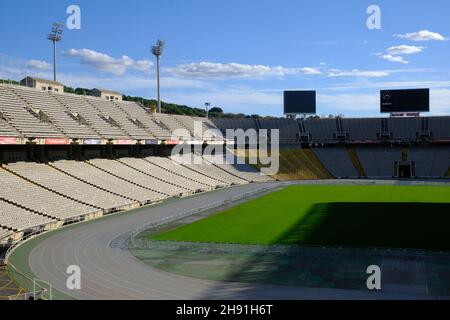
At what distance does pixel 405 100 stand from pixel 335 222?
50.7 m

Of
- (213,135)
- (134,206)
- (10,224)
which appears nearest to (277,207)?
(134,206)

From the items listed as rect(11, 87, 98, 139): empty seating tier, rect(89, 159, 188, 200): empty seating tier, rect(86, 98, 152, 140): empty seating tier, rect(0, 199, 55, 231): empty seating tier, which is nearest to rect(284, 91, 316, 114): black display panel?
rect(86, 98, 152, 140): empty seating tier

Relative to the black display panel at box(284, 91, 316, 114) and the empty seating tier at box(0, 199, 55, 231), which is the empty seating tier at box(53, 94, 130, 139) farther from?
the black display panel at box(284, 91, 316, 114)

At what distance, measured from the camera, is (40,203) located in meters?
33.1

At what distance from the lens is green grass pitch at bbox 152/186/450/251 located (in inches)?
1035

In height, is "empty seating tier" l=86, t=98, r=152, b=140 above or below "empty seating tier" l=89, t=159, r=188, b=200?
above

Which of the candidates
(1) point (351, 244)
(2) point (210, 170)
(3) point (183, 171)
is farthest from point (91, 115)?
(1) point (351, 244)

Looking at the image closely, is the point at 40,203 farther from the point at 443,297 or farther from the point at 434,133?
the point at 434,133

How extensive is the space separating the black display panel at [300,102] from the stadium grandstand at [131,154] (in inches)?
110

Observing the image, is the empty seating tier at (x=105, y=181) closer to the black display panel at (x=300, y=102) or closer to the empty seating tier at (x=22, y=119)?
the empty seating tier at (x=22, y=119)

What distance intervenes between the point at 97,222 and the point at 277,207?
51.6 ft

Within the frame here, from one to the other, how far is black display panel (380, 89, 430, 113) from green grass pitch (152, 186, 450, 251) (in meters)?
29.7

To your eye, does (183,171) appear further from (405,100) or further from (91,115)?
(405,100)

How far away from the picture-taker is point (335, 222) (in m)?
32.1
